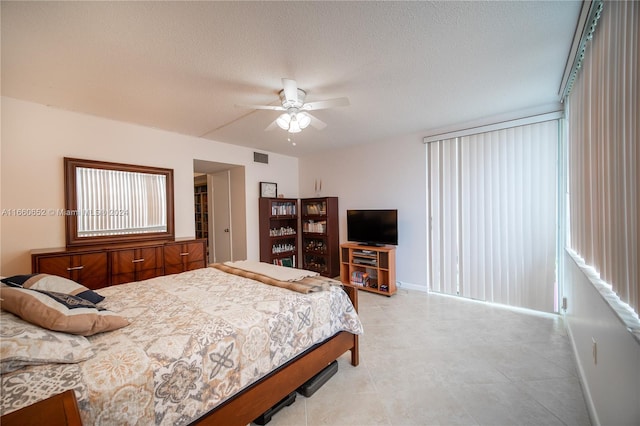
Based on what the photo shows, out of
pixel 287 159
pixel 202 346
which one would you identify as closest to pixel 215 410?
pixel 202 346

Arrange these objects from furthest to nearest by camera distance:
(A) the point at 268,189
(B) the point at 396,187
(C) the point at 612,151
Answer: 1. (A) the point at 268,189
2. (B) the point at 396,187
3. (C) the point at 612,151

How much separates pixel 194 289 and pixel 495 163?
383 centimetres

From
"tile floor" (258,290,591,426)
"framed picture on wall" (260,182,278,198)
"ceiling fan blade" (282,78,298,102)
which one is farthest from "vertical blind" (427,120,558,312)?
"framed picture on wall" (260,182,278,198)

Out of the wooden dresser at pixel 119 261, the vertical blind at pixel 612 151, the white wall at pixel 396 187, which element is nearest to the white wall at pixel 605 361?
the vertical blind at pixel 612 151

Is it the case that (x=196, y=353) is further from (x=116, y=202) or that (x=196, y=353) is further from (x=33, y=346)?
(x=116, y=202)

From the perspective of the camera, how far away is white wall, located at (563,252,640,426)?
1015 millimetres

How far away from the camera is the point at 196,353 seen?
1.19 meters

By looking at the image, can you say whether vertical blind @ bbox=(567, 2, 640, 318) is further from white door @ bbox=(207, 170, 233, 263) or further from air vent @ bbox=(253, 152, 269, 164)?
white door @ bbox=(207, 170, 233, 263)

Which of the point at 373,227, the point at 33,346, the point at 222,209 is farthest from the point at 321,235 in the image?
the point at 33,346

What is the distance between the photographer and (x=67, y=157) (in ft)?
9.20

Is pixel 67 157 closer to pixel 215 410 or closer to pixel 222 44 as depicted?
pixel 222 44

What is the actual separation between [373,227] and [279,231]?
79.3 inches

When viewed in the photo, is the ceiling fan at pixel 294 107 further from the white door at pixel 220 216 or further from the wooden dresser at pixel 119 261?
the white door at pixel 220 216

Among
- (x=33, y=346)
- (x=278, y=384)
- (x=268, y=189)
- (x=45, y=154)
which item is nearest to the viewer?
(x=33, y=346)
